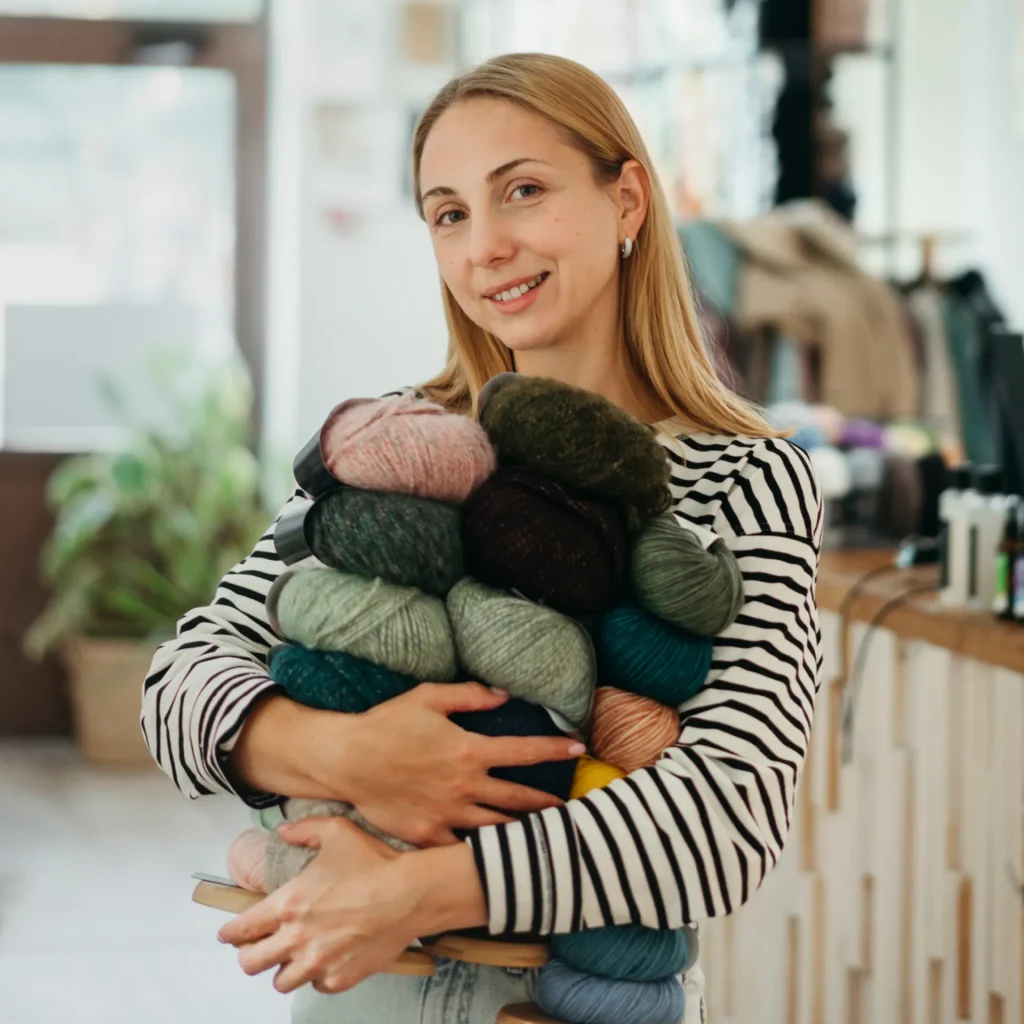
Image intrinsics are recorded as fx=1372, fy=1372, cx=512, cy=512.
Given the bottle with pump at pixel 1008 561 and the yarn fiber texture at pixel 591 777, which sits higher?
the yarn fiber texture at pixel 591 777

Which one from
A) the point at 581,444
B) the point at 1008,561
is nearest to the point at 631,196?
the point at 581,444

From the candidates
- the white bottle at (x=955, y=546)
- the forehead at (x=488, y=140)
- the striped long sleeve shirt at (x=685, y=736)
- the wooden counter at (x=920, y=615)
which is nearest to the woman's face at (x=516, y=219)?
the forehead at (x=488, y=140)

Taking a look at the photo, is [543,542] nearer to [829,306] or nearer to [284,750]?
[284,750]

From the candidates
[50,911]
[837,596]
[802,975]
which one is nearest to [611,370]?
[837,596]

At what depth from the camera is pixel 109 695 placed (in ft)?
12.7

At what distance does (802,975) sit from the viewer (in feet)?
6.95

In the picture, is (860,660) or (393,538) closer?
(393,538)

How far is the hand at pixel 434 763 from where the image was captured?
82 cm

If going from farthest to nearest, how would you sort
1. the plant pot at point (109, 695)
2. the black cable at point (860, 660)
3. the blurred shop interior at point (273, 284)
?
1. the plant pot at point (109, 695)
2. the blurred shop interior at point (273, 284)
3. the black cable at point (860, 660)

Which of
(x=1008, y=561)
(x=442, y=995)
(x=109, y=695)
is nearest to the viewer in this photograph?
(x=442, y=995)

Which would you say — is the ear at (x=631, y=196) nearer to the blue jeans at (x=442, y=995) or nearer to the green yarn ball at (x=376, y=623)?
the green yarn ball at (x=376, y=623)

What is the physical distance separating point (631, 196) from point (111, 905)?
242 cm

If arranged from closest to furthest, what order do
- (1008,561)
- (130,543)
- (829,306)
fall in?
(1008,561) < (829,306) < (130,543)

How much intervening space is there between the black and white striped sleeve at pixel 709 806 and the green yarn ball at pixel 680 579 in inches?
1.8
